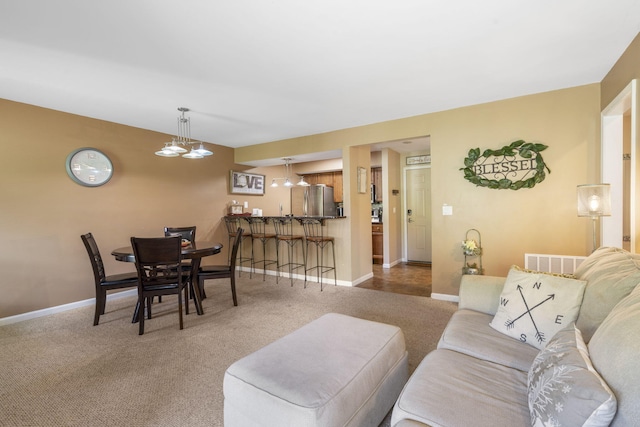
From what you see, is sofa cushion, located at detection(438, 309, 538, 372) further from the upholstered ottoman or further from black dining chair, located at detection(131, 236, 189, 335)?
black dining chair, located at detection(131, 236, 189, 335)

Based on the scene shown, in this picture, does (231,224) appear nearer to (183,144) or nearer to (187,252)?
(183,144)

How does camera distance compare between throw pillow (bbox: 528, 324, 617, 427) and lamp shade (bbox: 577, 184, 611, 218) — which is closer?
throw pillow (bbox: 528, 324, 617, 427)

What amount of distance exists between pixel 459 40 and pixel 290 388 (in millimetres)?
2595

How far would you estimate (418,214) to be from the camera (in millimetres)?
6500

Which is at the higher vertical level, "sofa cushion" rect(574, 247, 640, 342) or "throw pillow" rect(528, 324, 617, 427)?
"sofa cushion" rect(574, 247, 640, 342)

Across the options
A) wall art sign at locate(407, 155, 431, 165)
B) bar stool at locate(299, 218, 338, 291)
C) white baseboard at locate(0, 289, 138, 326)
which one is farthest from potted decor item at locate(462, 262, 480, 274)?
white baseboard at locate(0, 289, 138, 326)

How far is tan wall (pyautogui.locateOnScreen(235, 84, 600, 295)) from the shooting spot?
3070 mm

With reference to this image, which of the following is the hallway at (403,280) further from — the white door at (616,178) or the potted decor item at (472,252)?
the white door at (616,178)

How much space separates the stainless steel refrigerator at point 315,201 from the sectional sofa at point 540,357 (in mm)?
5043

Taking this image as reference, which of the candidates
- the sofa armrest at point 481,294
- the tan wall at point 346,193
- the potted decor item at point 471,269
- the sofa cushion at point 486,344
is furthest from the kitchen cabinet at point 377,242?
the sofa cushion at point 486,344

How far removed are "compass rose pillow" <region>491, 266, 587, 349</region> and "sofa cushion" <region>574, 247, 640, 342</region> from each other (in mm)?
52

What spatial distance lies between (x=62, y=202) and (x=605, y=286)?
5158mm

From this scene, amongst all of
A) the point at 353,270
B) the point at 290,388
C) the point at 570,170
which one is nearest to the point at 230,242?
the point at 353,270

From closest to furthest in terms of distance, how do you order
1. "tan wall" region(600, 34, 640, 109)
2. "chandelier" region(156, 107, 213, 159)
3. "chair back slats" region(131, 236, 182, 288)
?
"tan wall" region(600, 34, 640, 109)
"chair back slats" region(131, 236, 182, 288)
"chandelier" region(156, 107, 213, 159)
